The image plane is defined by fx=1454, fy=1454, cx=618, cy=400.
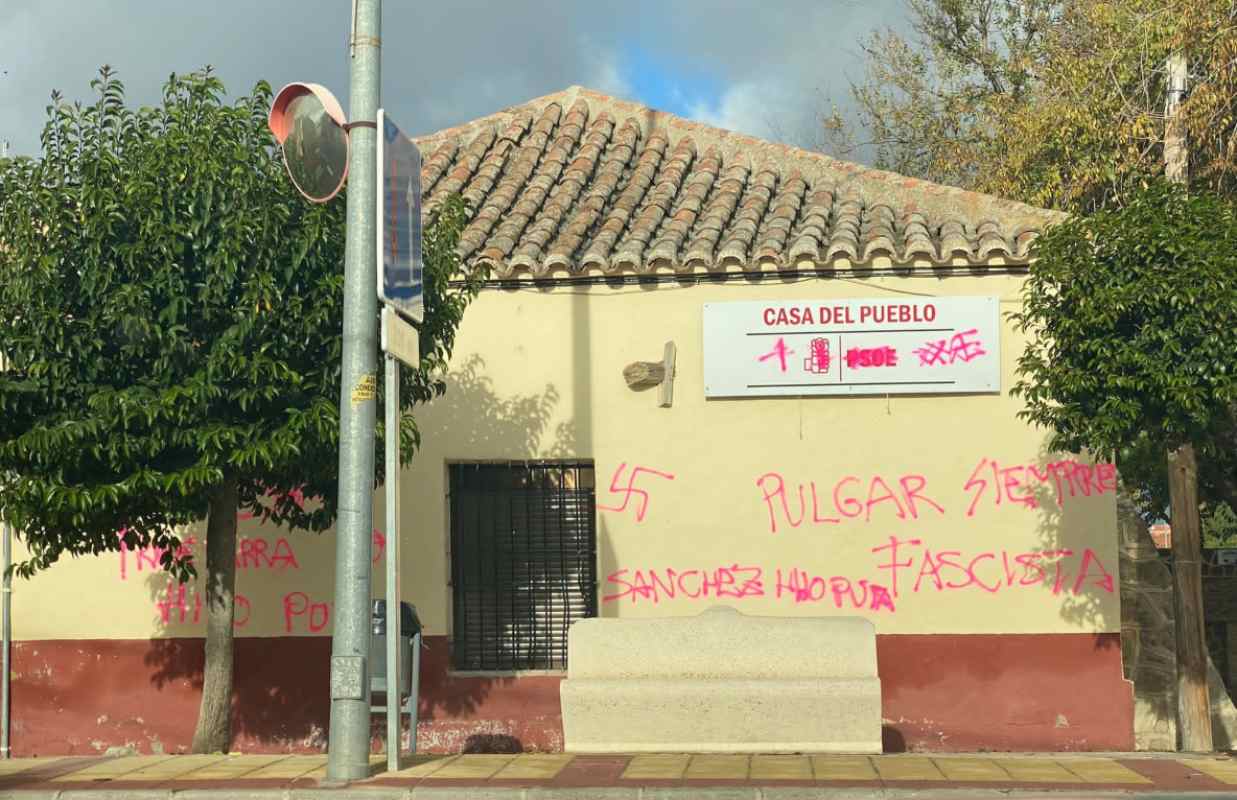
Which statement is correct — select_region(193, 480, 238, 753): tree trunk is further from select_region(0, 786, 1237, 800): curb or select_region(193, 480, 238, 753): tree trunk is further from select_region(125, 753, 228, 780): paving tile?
select_region(0, 786, 1237, 800): curb

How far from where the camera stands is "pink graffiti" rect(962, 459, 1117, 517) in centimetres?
1209

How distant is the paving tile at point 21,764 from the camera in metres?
10.5

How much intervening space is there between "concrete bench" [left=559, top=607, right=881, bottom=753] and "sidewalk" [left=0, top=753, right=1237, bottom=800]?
0.25 m

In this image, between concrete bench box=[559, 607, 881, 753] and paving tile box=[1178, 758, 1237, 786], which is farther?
concrete bench box=[559, 607, 881, 753]

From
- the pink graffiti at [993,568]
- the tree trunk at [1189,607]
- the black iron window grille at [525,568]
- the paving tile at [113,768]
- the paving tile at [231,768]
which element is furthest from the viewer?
the black iron window grille at [525,568]

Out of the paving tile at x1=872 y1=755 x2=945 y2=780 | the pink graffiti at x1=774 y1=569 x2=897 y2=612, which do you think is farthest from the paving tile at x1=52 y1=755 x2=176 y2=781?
the pink graffiti at x1=774 y1=569 x2=897 y2=612

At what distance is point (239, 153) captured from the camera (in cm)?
987

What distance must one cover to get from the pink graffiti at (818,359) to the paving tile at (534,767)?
3982mm

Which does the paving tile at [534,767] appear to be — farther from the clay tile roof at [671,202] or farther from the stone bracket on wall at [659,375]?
the clay tile roof at [671,202]

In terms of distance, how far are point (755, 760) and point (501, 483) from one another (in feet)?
13.5

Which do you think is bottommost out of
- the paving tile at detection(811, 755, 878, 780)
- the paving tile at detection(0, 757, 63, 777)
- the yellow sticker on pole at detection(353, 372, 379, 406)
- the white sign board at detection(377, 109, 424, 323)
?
the paving tile at detection(0, 757, 63, 777)

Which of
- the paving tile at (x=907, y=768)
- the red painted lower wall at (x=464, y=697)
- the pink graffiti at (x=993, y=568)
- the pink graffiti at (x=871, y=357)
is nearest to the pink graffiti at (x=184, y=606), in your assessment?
the red painted lower wall at (x=464, y=697)

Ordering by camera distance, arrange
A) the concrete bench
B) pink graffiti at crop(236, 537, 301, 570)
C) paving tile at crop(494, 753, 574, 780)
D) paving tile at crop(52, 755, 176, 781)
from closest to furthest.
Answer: paving tile at crop(494, 753, 574, 780)
paving tile at crop(52, 755, 176, 781)
the concrete bench
pink graffiti at crop(236, 537, 301, 570)

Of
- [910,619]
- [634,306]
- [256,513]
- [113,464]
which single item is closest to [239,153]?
[113,464]
